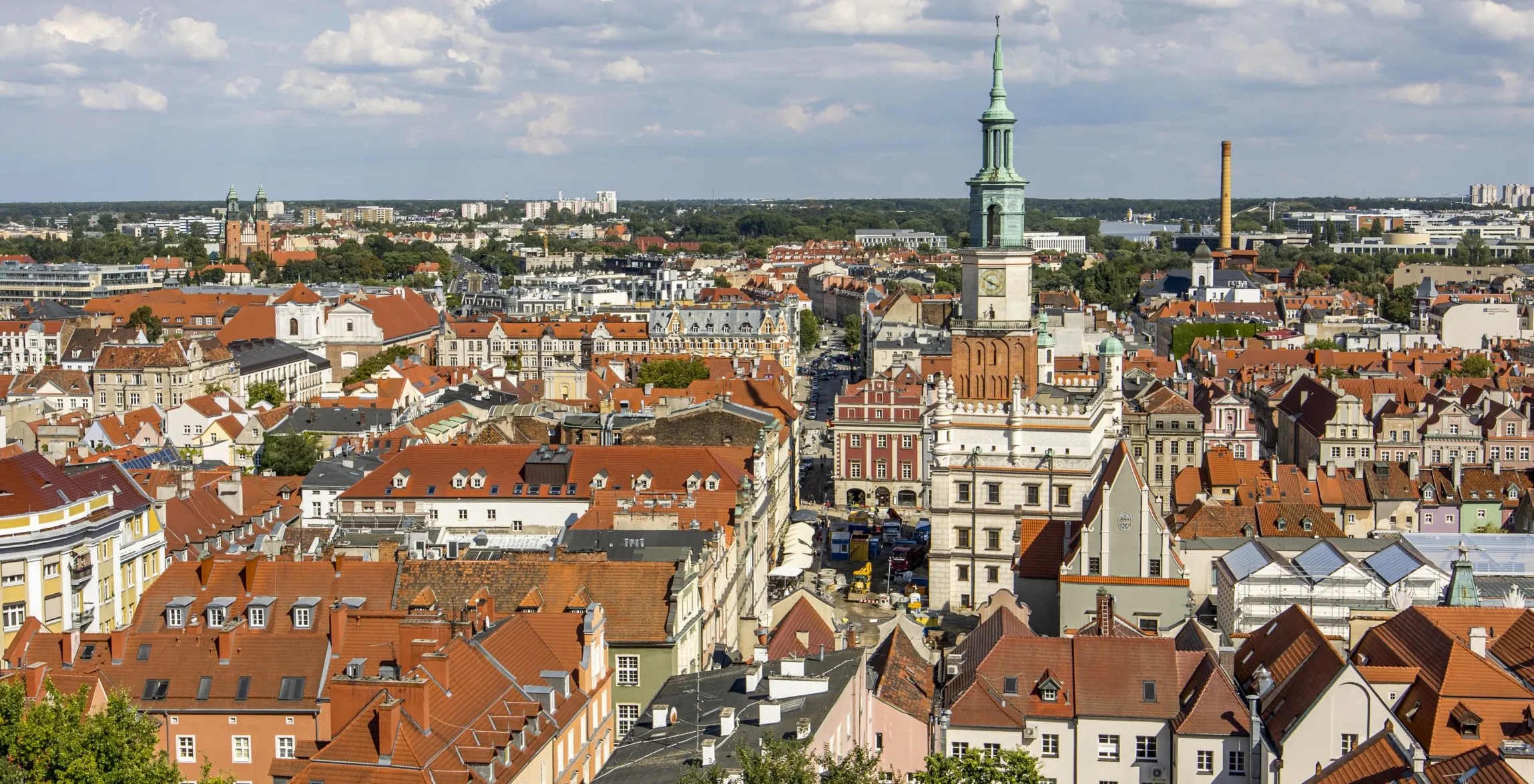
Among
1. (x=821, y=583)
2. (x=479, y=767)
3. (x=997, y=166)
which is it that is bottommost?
(x=821, y=583)

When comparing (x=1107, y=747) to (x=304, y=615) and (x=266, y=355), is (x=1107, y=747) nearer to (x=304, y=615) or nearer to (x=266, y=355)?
(x=304, y=615)

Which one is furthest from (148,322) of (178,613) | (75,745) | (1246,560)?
(75,745)

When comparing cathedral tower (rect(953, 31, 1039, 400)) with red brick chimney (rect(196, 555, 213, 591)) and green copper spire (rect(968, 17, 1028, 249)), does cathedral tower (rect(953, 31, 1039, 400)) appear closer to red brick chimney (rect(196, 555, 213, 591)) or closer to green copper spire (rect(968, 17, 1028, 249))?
green copper spire (rect(968, 17, 1028, 249))

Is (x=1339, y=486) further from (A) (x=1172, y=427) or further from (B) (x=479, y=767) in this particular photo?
(B) (x=479, y=767)

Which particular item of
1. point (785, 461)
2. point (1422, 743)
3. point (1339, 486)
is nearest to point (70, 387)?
point (785, 461)

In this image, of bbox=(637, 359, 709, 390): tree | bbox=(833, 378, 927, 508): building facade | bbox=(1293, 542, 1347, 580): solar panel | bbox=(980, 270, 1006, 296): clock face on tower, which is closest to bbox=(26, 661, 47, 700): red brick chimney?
bbox=(1293, 542, 1347, 580): solar panel

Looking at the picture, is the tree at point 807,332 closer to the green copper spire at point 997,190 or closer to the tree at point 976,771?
the green copper spire at point 997,190
